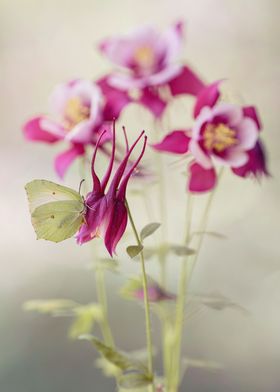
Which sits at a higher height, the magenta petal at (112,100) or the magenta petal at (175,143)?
the magenta petal at (112,100)

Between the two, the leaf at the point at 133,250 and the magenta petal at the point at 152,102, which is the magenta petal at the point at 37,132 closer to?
the magenta petal at the point at 152,102

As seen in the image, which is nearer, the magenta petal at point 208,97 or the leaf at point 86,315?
the magenta petal at point 208,97

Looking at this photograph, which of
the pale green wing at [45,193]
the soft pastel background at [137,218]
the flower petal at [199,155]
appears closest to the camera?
the pale green wing at [45,193]

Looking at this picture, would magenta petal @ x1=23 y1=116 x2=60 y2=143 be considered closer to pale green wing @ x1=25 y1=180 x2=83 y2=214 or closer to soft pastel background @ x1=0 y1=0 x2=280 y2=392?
pale green wing @ x1=25 y1=180 x2=83 y2=214

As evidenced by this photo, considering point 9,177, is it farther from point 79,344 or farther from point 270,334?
point 270,334

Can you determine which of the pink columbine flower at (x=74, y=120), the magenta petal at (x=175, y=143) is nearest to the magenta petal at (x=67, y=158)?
the pink columbine flower at (x=74, y=120)

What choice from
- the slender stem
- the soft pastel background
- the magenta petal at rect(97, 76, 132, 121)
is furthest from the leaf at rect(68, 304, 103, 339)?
the soft pastel background
